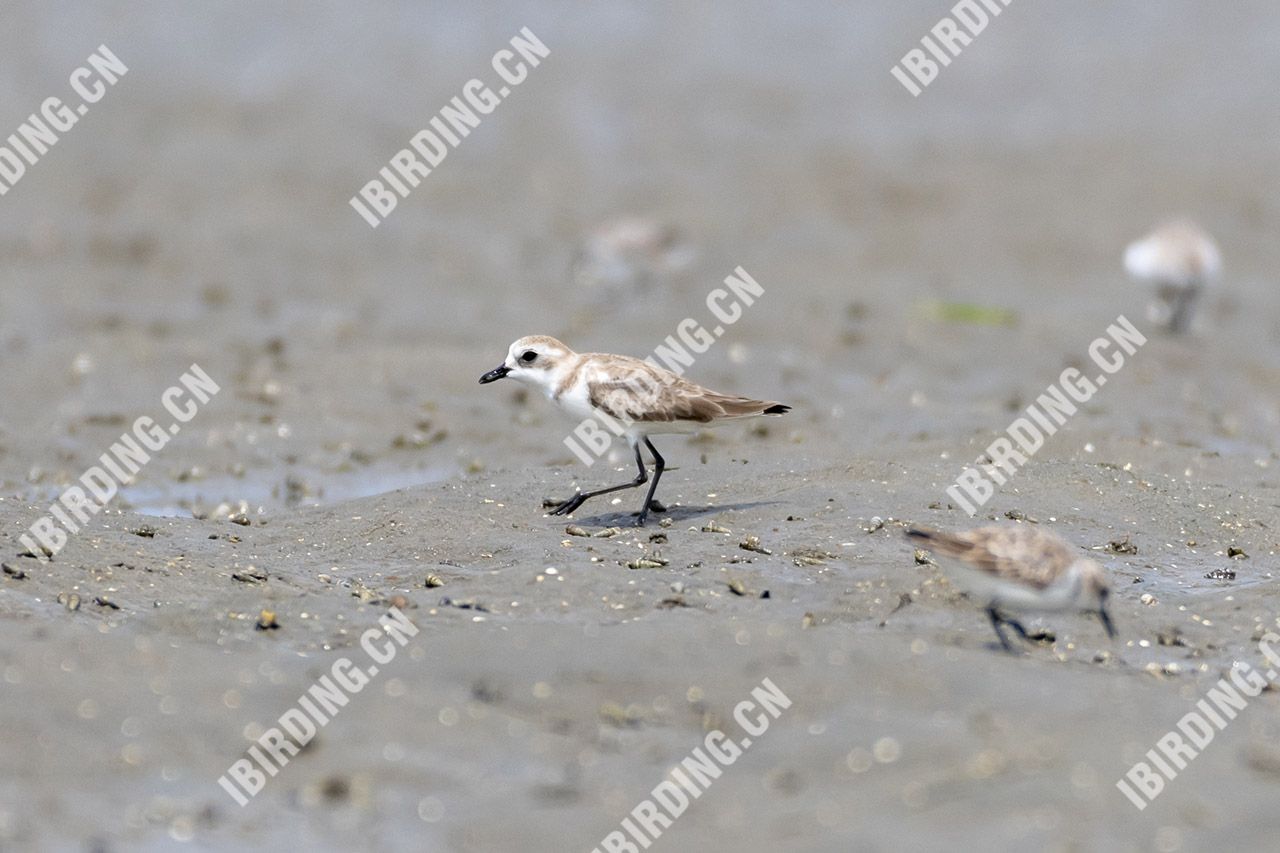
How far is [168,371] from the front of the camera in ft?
49.8

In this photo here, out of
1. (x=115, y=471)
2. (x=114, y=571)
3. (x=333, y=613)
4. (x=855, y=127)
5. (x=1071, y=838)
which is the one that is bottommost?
(x=115, y=471)

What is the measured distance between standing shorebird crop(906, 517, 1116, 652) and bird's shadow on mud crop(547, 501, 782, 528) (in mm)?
2664

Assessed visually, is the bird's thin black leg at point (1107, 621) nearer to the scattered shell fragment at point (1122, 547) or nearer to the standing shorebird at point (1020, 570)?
the standing shorebird at point (1020, 570)

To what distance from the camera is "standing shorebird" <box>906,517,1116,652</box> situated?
796 cm

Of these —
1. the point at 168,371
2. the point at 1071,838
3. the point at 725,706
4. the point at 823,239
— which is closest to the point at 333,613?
the point at 725,706

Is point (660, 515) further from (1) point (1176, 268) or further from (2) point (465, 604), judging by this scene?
(1) point (1176, 268)

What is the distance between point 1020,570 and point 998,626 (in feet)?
1.74

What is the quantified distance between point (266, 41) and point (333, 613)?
17934 mm

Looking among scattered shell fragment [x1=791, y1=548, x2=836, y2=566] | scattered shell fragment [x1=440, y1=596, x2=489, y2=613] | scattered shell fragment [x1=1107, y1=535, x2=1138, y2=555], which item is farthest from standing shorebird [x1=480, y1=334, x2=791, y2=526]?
scattered shell fragment [x1=1107, y1=535, x2=1138, y2=555]

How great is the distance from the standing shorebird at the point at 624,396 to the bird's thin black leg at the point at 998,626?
7.90 ft

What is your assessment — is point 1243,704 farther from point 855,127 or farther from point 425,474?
point 855,127

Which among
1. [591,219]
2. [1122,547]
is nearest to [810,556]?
[1122,547]

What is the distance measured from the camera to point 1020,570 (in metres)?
7.94

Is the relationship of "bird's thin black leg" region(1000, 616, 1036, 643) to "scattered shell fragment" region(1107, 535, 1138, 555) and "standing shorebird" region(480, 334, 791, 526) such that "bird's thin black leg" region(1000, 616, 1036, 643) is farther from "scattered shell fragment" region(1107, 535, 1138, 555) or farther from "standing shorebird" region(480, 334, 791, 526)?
"standing shorebird" region(480, 334, 791, 526)
